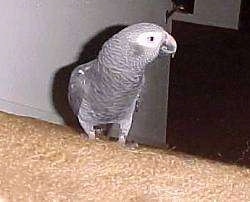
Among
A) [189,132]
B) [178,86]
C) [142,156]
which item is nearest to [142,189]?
[142,156]

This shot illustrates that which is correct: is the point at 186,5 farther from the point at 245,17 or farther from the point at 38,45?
the point at 38,45

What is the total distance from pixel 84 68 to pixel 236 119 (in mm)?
274

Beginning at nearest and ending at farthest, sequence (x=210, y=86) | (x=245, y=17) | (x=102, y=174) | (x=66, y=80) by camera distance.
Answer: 1. (x=102, y=174)
2. (x=66, y=80)
3. (x=210, y=86)
4. (x=245, y=17)

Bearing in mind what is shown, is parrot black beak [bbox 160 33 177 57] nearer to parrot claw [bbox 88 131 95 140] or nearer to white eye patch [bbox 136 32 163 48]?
white eye patch [bbox 136 32 163 48]

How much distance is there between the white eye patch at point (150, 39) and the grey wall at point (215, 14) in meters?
0.37

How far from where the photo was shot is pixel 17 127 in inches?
22.8

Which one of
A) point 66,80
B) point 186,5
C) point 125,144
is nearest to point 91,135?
point 125,144

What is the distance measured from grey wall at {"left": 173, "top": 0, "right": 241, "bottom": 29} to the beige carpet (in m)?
0.48

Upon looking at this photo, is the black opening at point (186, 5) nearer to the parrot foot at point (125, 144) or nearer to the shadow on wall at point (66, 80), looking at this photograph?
the shadow on wall at point (66, 80)

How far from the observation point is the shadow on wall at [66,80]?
2.40 feet

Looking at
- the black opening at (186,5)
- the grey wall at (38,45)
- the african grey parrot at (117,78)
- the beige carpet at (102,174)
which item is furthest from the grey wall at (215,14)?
the beige carpet at (102,174)

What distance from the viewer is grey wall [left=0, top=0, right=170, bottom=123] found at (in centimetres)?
75

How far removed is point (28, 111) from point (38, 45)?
0.40 ft

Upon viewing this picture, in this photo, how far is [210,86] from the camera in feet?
3.14
